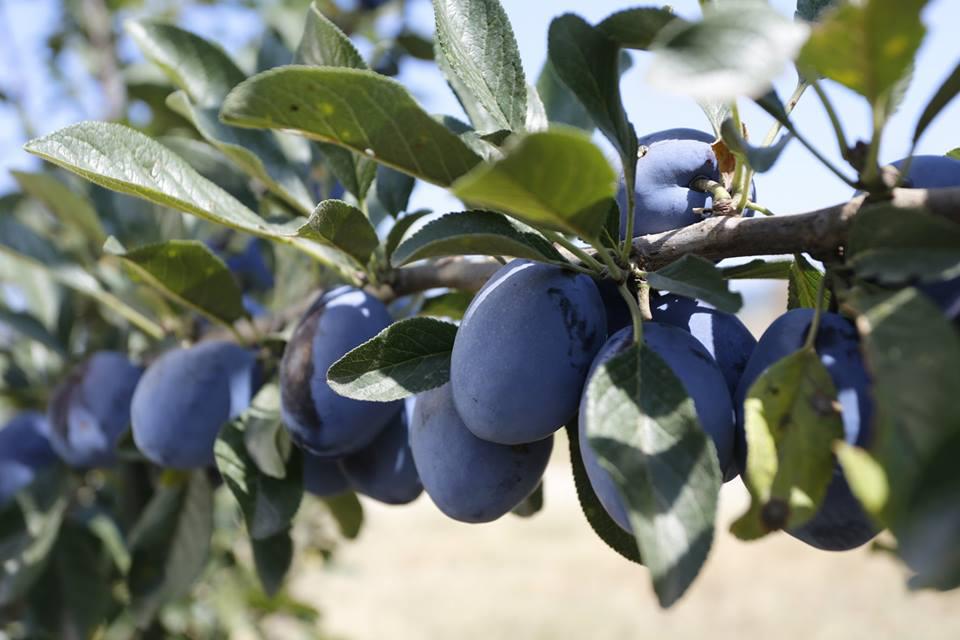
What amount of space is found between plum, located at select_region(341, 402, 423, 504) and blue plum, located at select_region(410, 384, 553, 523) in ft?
0.54

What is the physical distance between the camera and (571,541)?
759 centimetres

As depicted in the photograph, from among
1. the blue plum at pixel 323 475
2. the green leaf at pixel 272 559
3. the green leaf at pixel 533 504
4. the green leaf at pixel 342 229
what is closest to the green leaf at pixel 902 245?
the green leaf at pixel 342 229

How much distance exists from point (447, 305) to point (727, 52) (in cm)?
52

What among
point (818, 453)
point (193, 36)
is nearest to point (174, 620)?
point (193, 36)

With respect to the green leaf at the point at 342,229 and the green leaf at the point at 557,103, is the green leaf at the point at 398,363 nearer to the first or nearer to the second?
the green leaf at the point at 342,229

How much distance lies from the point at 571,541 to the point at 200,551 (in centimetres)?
680

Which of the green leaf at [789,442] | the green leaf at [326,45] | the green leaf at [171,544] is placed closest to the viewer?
the green leaf at [789,442]

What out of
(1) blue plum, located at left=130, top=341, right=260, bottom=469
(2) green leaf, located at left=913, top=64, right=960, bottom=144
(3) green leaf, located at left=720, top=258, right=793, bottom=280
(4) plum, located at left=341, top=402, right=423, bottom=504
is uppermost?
(2) green leaf, located at left=913, top=64, right=960, bottom=144

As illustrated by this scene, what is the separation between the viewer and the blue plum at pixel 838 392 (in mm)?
490

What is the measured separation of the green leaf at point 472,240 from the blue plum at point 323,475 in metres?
0.41

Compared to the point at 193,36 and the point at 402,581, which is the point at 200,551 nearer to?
the point at 193,36

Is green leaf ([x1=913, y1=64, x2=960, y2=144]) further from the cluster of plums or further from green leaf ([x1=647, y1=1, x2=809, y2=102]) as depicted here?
green leaf ([x1=647, y1=1, x2=809, y2=102])

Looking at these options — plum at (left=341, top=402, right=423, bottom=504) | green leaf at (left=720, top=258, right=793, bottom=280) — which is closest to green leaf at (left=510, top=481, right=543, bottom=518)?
plum at (left=341, top=402, right=423, bottom=504)

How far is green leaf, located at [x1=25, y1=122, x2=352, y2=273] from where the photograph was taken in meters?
0.63
